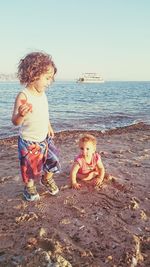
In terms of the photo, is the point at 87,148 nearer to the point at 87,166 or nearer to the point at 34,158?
the point at 87,166

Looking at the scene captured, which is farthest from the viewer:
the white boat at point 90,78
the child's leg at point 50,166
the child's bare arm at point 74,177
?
the white boat at point 90,78

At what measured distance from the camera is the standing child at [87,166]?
18.0 ft

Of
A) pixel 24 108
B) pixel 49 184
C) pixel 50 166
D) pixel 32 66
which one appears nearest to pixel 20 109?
pixel 24 108

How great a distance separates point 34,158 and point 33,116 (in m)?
0.56

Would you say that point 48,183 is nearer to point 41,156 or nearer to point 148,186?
point 41,156

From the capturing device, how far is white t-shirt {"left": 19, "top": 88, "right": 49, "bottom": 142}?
4.78 m

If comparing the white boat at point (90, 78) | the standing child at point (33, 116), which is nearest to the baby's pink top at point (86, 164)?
the standing child at point (33, 116)

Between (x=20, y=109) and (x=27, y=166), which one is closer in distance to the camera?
(x=20, y=109)

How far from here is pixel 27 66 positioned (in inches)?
185

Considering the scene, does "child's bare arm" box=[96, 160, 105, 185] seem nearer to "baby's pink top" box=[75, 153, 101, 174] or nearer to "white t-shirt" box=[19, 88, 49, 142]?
"baby's pink top" box=[75, 153, 101, 174]

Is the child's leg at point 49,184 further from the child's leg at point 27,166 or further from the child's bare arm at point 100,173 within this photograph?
the child's bare arm at point 100,173

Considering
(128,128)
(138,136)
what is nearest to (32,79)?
(138,136)

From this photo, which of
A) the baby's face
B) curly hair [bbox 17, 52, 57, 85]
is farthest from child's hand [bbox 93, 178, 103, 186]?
curly hair [bbox 17, 52, 57, 85]

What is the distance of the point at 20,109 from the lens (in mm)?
4504
